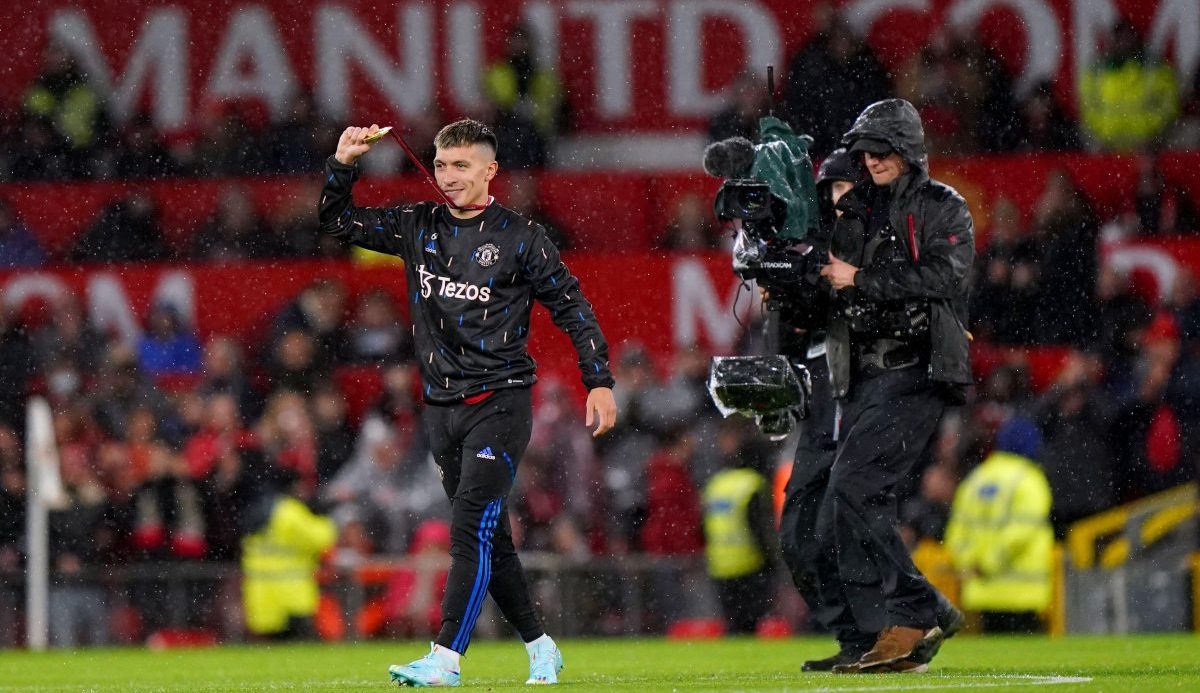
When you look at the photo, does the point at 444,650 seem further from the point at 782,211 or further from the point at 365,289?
the point at 365,289

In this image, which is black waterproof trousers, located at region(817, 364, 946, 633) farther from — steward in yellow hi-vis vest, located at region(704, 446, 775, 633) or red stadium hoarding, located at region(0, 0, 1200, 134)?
red stadium hoarding, located at region(0, 0, 1200, 134)

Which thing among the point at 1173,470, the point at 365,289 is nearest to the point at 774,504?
the point at 1173,470

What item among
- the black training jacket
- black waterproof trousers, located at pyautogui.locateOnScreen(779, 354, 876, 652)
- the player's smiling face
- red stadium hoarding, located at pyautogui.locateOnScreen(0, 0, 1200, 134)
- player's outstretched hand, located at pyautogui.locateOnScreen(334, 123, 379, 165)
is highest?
red stadium hoarding, located at pyautogui.locateOnScreen(0, 0, 1200, 134)

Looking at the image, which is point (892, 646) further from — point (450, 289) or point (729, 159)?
point (450, 289)

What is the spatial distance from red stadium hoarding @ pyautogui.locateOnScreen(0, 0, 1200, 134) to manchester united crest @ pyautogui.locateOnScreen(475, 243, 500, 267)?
11.2 m

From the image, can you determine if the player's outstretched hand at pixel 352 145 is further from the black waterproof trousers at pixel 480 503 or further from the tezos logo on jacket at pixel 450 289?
the black waterproof trousers at pixel 480 503

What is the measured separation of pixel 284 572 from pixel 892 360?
22.4 ft

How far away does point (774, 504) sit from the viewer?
48.3 feet

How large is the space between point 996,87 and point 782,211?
9.73 metres

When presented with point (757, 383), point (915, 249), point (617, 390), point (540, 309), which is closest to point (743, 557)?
point (617, 390)

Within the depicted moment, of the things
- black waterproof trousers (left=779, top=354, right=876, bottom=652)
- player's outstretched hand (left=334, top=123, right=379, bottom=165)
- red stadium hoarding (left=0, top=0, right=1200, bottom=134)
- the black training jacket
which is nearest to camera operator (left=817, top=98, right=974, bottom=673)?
black waterproof trousers (left=779, top=354, right=876, bottom=652)

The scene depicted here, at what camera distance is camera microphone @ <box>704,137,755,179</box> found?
884 centimetres

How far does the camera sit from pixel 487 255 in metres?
8.20

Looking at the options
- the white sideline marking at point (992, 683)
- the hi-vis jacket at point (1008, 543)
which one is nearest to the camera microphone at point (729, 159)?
the white sideline marking at point (992, 683)
